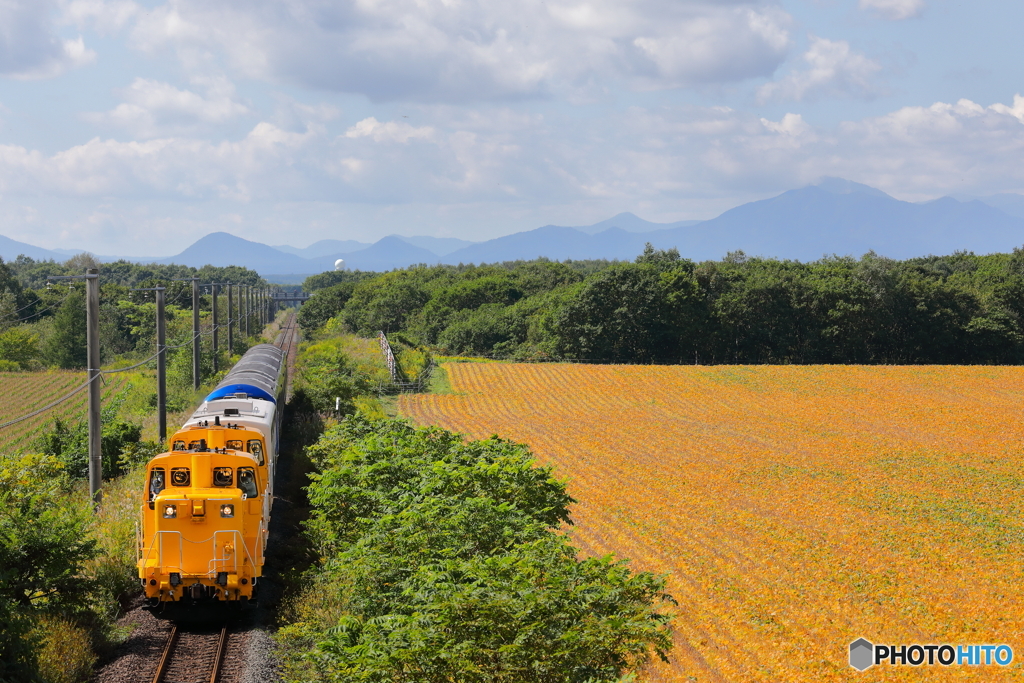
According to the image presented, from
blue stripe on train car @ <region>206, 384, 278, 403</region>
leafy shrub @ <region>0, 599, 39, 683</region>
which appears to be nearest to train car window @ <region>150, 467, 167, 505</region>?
leafy shrub @ <region>0, 599, 39, 683</region>

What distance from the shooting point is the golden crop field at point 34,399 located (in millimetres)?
42750

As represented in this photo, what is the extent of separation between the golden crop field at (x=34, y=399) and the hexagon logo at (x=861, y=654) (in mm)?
35474

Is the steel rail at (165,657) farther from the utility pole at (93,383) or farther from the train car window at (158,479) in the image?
the utility pole at (93,383)

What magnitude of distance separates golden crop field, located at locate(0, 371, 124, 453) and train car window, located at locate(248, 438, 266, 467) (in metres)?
25.6

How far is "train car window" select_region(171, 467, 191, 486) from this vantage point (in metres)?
16.2

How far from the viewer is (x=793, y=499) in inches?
1203

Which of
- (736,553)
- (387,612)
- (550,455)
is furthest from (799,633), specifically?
(550,455)

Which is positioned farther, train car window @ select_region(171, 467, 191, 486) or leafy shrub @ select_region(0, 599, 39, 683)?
train car window @ select_region(171, 467, 191, 486)

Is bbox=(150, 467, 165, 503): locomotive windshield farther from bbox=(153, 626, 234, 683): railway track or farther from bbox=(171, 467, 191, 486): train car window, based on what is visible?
bbox=(153, 626, 234, 683): railway track

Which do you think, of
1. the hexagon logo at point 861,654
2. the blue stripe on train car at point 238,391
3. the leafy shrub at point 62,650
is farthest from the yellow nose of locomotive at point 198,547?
the hexagon logo at point 861,654

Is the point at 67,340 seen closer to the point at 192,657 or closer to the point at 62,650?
the point at 192,657

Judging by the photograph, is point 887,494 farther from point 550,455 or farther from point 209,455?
point 209,455

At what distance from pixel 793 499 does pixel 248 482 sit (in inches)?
835

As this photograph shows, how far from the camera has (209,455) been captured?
16.4 meters
